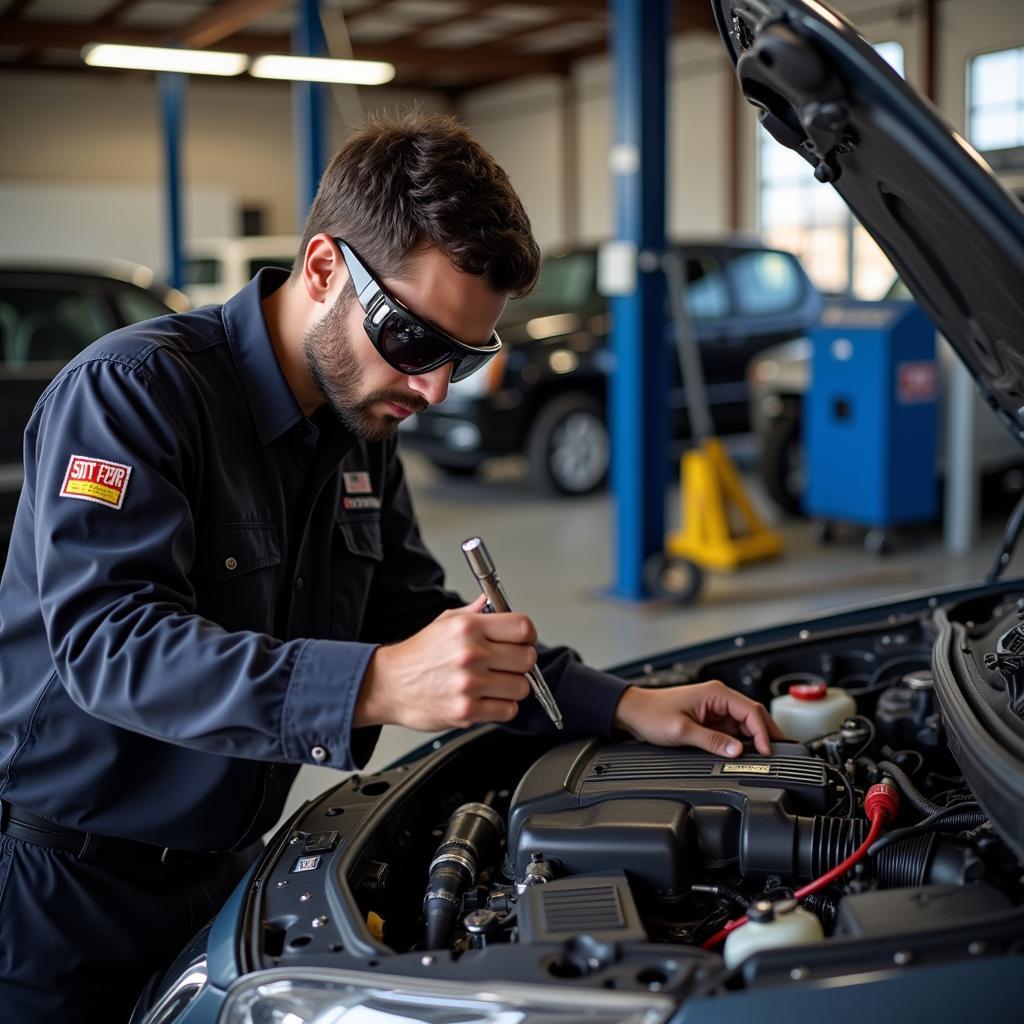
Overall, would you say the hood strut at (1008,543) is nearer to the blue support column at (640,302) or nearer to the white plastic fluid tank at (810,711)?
the white plastic fluid tank at (810,711)

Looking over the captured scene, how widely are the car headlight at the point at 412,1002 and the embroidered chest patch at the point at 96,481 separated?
1.78 feet

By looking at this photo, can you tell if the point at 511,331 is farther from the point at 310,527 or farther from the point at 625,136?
the point at 310,527

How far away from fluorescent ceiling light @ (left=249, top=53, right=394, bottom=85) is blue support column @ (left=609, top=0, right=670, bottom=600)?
3.59 meters

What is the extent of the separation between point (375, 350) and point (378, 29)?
14.4 metres

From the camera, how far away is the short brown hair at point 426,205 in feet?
5.04

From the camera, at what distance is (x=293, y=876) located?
5.04ft

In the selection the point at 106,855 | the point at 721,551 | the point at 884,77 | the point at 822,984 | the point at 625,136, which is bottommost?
the point at 721,551

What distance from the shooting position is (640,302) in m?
5.48

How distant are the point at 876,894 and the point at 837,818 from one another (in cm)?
25

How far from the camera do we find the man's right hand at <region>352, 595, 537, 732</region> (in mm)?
1279

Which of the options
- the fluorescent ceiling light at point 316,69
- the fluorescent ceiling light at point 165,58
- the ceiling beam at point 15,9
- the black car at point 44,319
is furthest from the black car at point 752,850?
the ceiling beam at point 15,9

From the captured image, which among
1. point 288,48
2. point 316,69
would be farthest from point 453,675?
point 288,48

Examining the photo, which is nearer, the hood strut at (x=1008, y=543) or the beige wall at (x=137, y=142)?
the hood strut at (x=1008, y=543)

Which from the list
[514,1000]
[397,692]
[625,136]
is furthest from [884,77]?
[625,136]
